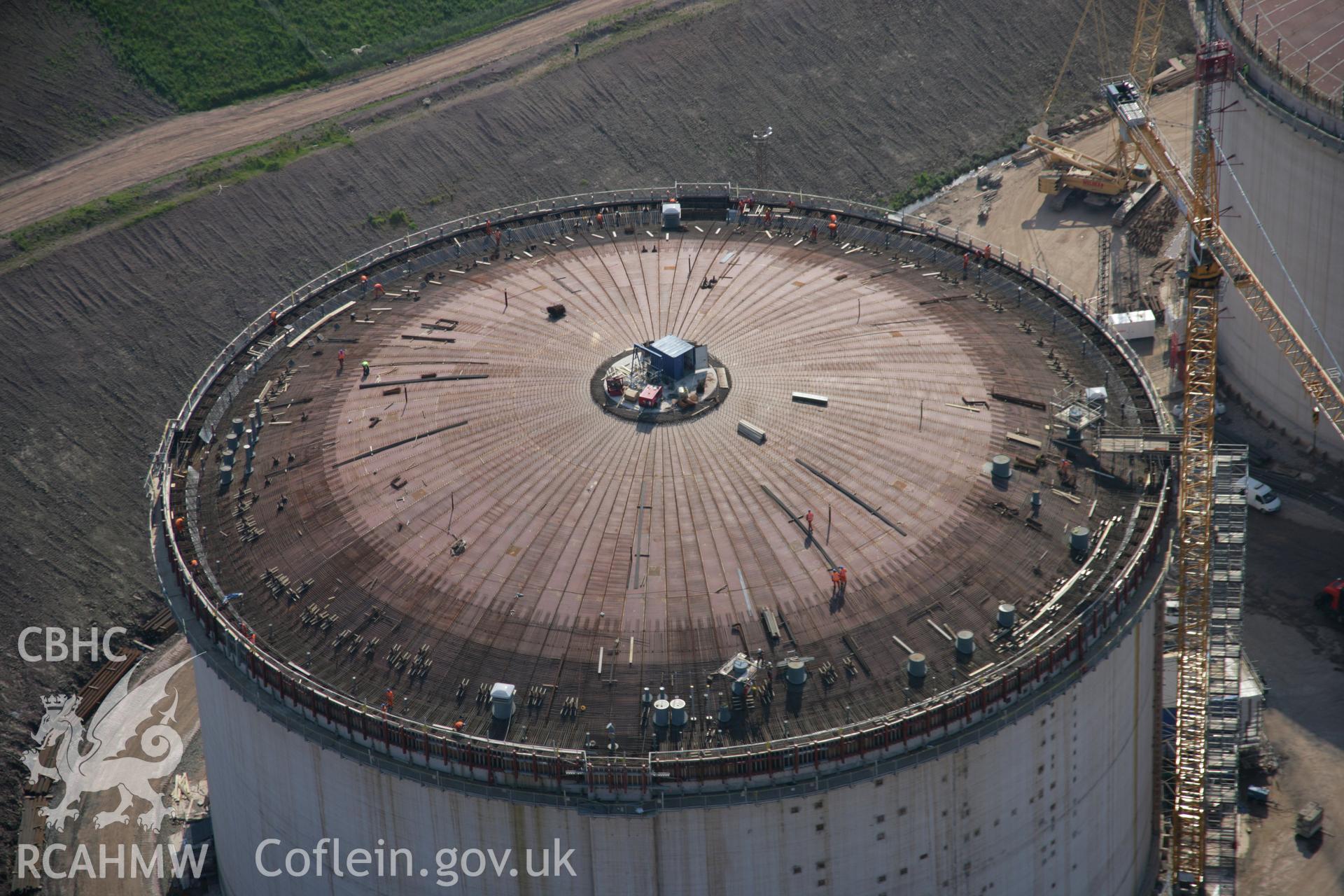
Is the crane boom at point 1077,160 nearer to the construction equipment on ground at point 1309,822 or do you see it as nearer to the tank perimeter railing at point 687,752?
the construction equipment on ground at point 1309,822

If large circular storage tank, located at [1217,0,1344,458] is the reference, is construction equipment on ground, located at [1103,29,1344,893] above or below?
below

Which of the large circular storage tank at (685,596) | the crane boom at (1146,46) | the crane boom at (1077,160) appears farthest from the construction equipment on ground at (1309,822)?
the crane boom at (1146,46)

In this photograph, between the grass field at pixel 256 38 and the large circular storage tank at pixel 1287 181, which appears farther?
the grass field at pixel 256 38

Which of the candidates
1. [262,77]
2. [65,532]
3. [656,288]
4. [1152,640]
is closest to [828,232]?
[656,288]

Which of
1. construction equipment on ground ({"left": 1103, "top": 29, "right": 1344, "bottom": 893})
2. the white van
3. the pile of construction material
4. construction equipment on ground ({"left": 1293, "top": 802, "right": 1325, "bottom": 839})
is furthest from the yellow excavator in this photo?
construction equipment on ground ({"left": 1293, "top": 802, "right": 1325, "bottom": 839})

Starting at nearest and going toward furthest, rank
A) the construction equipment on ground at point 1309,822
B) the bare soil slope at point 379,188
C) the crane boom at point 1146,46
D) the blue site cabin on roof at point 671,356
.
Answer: the blue site cabin on roof at point 671,356
the construction equipment on ground at point 1309,822
the bare soil slope at point 379,188
the crane boom at point 1146,46

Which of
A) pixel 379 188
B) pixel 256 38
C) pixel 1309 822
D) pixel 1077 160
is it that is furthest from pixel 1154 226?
pixel 256 38

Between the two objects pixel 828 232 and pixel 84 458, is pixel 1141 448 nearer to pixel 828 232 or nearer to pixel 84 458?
pixel 828 232

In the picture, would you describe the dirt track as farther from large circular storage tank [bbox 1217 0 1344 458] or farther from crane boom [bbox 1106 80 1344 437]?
crane boom [bbox 1106 80 1344 437]

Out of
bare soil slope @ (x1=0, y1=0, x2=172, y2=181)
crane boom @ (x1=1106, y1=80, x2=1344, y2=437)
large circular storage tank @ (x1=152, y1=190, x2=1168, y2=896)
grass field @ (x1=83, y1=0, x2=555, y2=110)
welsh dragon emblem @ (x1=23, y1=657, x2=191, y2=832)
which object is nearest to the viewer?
large circular storage tank @ (x1=152, y1=190, x2=1168, y2=896)
